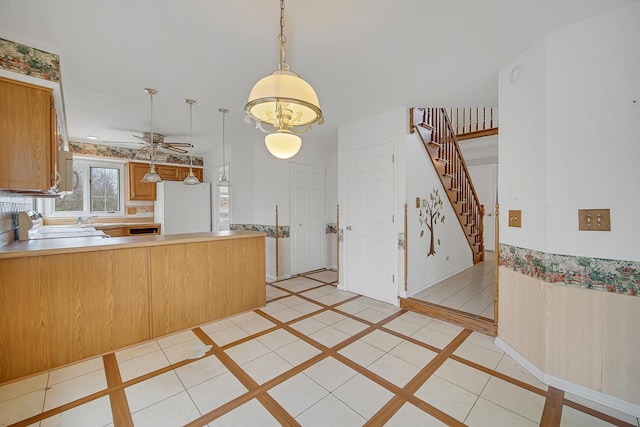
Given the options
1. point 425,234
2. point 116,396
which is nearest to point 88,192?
point 116,396

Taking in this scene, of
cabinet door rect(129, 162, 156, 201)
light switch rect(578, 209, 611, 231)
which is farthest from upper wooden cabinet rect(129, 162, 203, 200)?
light switch rect(578, 209, 611, 231)

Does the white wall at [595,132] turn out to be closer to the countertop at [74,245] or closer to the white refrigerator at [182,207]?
the countertop at [74,245]

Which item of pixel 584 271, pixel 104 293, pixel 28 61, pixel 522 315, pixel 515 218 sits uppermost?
pixel 28 61

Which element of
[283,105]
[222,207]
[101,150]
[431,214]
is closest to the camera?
[283,105]

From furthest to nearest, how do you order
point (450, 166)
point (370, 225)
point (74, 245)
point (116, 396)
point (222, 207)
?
point (222, 207) < point (450, 166) < point (370, 225) < point (74, 245) < point (116, 396)

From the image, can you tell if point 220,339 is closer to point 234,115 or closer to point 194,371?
point 194,371

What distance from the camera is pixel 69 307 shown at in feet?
7.13

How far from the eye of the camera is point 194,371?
2062mm

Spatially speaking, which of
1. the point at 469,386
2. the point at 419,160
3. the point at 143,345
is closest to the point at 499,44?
the point at 419,160

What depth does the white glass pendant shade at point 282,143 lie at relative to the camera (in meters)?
1.68

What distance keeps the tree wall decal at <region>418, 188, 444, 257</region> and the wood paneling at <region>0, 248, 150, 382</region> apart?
3.43 meters

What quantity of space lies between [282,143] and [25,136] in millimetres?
2032

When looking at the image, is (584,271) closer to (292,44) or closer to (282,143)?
(282,143)

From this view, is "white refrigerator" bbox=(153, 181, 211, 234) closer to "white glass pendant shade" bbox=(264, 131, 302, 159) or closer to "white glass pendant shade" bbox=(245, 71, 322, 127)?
"white glass pendant shade" bbox=(264, 131, 302, 159)
